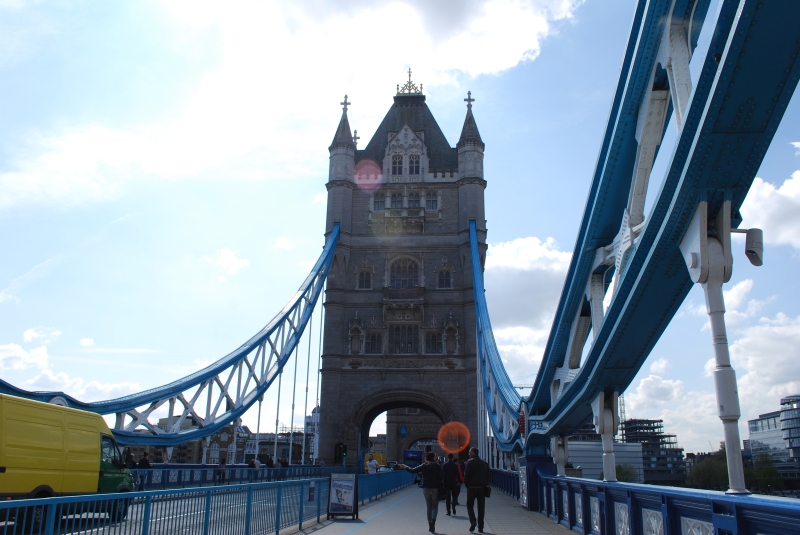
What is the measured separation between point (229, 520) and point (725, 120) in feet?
23.0

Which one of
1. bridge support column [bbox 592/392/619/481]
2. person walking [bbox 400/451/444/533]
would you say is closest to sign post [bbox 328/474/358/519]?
person walking [bbox 400/451/444/533]

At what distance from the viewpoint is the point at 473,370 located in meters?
34.9

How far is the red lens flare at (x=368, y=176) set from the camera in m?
39.5

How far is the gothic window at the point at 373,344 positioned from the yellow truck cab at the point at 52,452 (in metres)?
24.0

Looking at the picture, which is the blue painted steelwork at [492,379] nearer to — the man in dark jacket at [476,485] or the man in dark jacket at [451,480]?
the man in dark jacket at [451,480]

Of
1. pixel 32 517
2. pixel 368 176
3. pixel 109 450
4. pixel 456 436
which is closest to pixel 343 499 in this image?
pixel 109 450

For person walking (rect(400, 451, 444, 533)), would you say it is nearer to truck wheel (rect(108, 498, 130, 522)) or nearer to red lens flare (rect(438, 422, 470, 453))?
truck wheel (rect(108, 498, 130, 522))

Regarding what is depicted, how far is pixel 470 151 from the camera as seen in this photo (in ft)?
130

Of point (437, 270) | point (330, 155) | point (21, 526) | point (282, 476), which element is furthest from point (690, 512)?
point (330, 155)

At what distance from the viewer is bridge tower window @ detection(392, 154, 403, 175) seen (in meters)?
40.2

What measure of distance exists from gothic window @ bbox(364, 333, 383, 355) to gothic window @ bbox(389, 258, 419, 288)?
9.83ft

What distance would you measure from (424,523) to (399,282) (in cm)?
2604

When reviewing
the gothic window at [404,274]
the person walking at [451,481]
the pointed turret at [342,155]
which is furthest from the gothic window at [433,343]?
the person walking at [451,481]

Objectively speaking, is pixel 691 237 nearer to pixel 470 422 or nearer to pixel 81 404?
pixel 81 404
